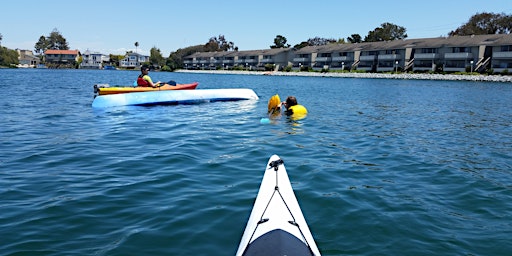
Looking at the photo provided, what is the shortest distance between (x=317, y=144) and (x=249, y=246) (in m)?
7.11

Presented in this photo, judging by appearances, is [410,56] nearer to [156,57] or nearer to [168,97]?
[168,97]

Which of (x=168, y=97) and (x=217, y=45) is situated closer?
(x=168, y=97)

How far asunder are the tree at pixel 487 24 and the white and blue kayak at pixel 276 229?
101m

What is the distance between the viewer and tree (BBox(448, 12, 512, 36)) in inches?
3359

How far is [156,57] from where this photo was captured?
458 ft

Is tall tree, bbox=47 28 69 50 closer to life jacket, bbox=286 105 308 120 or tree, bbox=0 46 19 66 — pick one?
tree, bbox=0 46 19 66

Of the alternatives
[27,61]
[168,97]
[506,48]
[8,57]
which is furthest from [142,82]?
[27,61]

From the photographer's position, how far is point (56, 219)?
486cm

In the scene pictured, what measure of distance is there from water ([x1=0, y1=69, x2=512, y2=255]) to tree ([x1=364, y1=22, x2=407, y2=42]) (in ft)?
327

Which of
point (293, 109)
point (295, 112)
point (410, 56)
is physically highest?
point (410, 56)

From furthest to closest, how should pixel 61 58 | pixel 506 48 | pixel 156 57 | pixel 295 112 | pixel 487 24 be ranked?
pixel 61 58 → pixel 156 57 → pixel 487 24 → pixel 506 48 → pixel 295 112

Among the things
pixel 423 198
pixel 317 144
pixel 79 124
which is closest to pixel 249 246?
pixel 423 198

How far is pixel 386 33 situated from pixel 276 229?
4443 inches

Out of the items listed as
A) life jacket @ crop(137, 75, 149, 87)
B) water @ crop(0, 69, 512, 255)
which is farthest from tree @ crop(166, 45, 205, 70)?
water @ crop(0, 69, 512, 255)
